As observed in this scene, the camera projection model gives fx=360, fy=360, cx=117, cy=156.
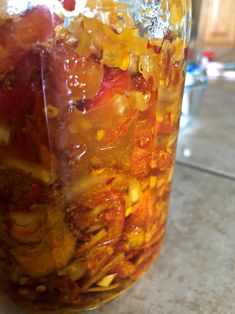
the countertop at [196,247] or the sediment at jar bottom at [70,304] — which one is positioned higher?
the sediment at jar bottom at [70,304]

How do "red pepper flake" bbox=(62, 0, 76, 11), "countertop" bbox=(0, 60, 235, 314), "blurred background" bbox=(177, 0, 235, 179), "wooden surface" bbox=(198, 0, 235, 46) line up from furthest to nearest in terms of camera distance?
"wooden surface" bbox=(198, 0, 235, 46)
"blurred background" bbox=(177, 0, 235, 179)
"countertop" bbox=(0, 60, 235, 314)
"red pepper flake" bbox=(62, 0, 76, 11)

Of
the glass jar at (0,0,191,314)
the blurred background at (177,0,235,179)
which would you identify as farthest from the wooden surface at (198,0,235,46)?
the glass jar at (0,0,191,314)

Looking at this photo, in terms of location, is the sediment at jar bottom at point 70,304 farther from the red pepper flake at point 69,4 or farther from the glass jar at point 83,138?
the red pepper flake at point 69,4

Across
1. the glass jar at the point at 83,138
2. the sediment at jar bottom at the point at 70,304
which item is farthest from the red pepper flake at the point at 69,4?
the sediment at jar bottom at the point at 70,304

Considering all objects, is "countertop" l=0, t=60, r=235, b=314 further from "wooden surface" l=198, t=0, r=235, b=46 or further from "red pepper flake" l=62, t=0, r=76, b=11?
"wooden surface" l=198, t=0, r=235, b=46

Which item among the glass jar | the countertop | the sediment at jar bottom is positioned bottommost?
the countertop

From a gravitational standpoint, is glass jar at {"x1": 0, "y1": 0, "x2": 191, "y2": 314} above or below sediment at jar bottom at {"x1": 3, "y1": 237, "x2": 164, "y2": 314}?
above
